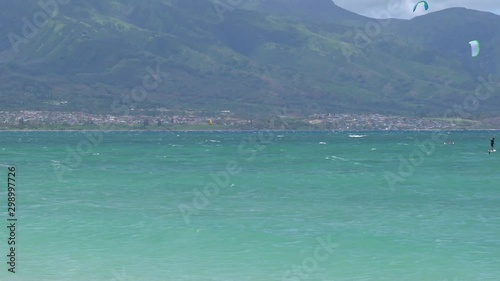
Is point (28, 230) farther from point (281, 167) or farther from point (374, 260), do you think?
point (281, 167)

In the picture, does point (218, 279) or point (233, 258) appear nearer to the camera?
point (218, 279)

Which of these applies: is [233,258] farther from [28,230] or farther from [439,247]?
[28,230]

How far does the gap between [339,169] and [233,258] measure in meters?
66.0

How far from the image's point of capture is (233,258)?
38.2 meters

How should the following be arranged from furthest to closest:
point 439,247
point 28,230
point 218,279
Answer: point 28,230 → point 439,247 → point 218,279

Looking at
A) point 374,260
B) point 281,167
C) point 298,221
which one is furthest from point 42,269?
point 281,167

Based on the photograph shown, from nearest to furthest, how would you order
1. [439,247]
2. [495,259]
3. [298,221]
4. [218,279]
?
[218,279] < [495,259] < [439,247] < [298,221]

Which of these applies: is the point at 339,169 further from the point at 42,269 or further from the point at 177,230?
the point at 42,269

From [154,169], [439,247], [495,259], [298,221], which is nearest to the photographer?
[495,259]

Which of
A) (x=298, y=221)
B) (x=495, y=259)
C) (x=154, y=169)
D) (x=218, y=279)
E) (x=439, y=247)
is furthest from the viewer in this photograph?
(x=154, y=169)

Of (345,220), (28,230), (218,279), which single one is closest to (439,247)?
(345,220)

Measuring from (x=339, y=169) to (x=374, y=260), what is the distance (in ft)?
214

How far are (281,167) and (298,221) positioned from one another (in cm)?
5794

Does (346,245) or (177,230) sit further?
(177,230)
